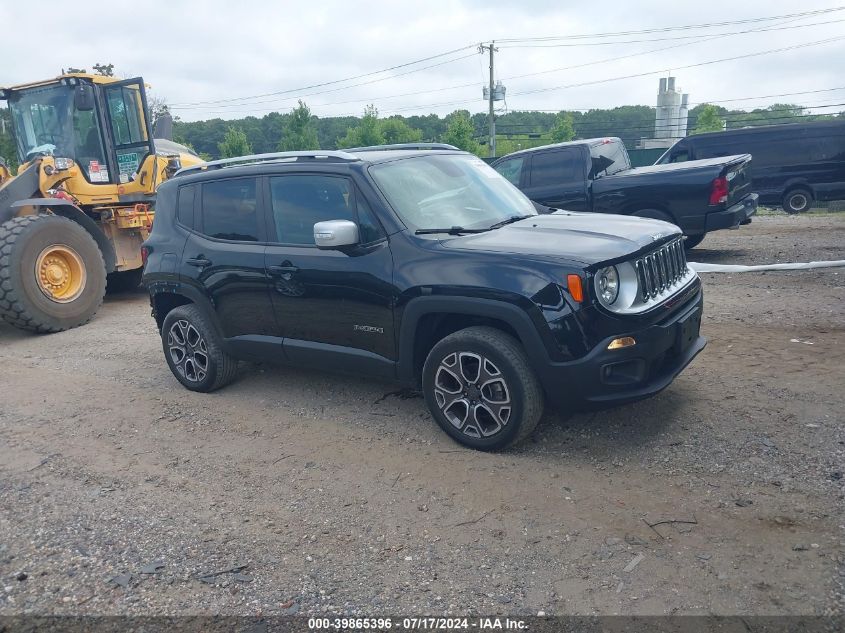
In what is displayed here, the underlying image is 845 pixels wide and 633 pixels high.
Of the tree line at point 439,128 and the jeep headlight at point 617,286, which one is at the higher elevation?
the tree line at point 439,128

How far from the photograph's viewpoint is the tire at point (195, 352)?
5582 millimetres

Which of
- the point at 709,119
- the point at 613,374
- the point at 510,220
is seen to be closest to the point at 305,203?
the point at 510,220

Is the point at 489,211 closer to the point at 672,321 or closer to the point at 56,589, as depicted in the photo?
the point at 672,321

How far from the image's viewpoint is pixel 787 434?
4.07 meters

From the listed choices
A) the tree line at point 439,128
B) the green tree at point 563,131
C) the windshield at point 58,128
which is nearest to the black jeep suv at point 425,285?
the windshield at point 58,128

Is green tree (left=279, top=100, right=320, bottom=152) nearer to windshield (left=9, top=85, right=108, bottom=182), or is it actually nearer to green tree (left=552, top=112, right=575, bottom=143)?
green tree (left=552, top=112, right=575, bottom=143)

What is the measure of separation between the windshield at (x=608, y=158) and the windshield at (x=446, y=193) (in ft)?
18.4

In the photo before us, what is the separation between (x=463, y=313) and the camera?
404 cm

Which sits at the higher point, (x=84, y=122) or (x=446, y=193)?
(x=84, y=122)

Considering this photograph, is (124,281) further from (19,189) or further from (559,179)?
(559,179)

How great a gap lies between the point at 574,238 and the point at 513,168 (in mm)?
7412

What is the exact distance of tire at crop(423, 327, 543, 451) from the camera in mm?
3914

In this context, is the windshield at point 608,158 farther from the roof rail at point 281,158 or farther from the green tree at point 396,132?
the green tree at point 396,132

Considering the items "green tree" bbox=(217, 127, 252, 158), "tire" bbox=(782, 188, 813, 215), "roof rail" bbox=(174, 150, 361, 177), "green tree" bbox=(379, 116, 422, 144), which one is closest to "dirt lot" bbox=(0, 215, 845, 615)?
"roof rail" bbox=(174, 150, 361, 177)
